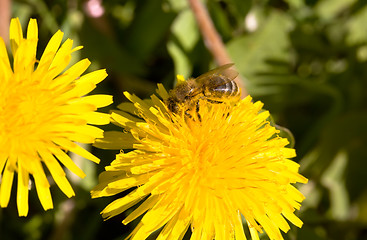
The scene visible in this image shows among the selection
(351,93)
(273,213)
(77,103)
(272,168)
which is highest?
(77,103)

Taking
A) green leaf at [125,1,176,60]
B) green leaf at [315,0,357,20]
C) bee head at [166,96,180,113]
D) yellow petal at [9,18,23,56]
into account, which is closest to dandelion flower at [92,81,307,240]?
bee head at [166,96,180,113]

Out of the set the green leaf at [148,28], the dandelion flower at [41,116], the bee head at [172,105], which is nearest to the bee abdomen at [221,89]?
the bee head at [172,105]

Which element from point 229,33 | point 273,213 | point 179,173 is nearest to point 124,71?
point 229,33

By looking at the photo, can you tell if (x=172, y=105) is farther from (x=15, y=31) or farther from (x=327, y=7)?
(x=327, y=7)

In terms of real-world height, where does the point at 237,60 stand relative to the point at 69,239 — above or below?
above

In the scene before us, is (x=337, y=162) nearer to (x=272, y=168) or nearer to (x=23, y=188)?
(x=272, y=168)

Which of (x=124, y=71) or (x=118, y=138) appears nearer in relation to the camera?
(x=118, y=138)

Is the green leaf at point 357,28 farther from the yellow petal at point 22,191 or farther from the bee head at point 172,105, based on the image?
the yellow petal at point 22,191

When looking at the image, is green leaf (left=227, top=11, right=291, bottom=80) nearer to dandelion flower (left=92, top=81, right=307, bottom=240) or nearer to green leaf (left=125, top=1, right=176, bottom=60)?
green leaf (left=125, top=1, right=176, bottom=60)
